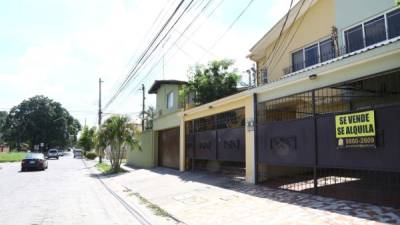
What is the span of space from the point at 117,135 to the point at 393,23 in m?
18.6

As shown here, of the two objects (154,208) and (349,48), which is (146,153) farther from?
(349,48)

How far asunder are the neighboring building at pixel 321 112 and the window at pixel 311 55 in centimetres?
4

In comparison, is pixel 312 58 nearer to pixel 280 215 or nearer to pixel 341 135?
pixel 341 135

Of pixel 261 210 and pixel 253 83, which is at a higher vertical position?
pixel 253 83

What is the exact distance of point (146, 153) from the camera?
29578mm

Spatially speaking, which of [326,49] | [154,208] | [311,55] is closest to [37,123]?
[311,55]

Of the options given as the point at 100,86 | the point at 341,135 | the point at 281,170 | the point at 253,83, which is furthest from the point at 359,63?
the point at 100,86

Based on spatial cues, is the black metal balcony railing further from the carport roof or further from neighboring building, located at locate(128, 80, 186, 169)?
the carport roof

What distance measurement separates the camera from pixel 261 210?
9797mm

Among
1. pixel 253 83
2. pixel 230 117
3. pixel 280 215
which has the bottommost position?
pixel 280 215

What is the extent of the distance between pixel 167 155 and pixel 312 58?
12470mm

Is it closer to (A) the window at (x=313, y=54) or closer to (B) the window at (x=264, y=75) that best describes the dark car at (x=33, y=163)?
(B) the window at (x=264, y=75)

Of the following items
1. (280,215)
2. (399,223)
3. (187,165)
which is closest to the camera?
(399,223)

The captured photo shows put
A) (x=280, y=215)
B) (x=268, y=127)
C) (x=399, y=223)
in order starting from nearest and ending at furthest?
(x=399, y=223) < (x=280, y=215) < (x=268, y=127)
